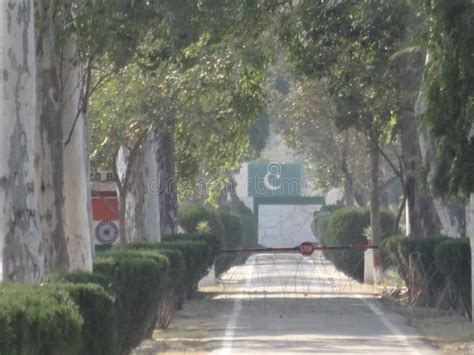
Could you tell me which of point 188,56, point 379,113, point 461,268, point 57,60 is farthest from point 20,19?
point 379,113

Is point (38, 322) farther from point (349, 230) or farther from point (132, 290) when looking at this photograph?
point (349, 230)

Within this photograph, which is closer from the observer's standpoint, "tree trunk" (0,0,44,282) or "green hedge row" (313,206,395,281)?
"tree trunk" (0,0,44,282)

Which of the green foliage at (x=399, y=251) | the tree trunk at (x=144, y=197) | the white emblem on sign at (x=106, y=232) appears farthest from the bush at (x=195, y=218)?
the green foliage at (x=399, y=251)

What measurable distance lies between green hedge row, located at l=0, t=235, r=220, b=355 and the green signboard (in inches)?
2770

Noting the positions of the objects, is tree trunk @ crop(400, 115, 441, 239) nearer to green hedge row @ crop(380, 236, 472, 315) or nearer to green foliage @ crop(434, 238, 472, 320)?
green hedge row @ crop(380, 236, 472, 315)

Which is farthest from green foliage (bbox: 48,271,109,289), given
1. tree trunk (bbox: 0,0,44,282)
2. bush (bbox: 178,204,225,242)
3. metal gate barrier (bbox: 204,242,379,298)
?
bush (bbox: 178,204,225,242)

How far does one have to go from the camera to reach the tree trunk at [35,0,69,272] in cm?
1752

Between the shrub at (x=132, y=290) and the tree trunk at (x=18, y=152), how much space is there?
233 centimetres

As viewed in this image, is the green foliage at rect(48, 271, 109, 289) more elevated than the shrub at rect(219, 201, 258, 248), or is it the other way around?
the shrub at rect(219, 201, 258, 248)

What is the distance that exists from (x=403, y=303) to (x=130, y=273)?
1363 cm

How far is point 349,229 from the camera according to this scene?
48281 mm

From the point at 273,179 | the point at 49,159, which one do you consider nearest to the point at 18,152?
the point at 49,159

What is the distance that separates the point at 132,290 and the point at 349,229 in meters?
31.3

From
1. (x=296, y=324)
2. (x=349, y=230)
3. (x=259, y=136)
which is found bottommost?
(x=296, y=324)
